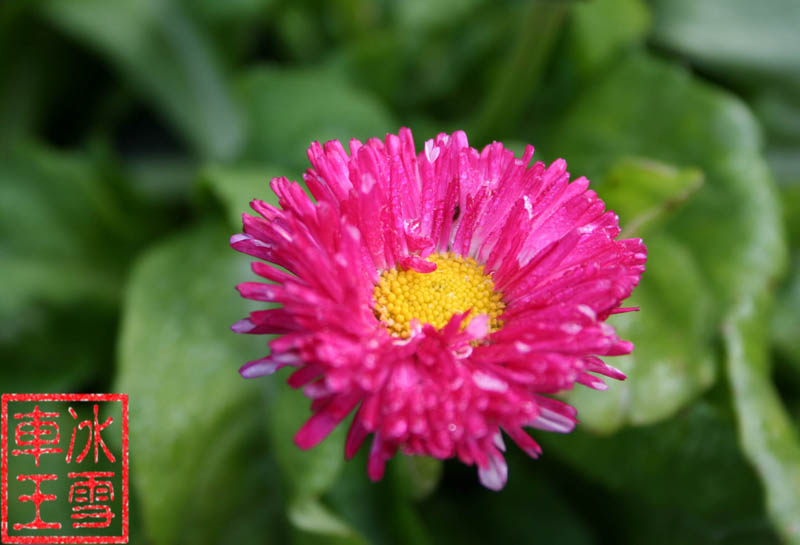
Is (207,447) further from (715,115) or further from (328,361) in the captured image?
(715,115)

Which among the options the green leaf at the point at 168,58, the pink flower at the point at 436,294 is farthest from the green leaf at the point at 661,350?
the green leaf at the point at 168,58

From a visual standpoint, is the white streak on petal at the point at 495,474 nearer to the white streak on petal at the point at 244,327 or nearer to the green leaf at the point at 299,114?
the white streak on petal at the point at 244,327

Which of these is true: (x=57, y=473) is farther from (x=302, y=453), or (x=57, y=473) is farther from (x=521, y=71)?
(x=521, y=71)

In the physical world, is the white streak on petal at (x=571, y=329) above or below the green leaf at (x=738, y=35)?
below

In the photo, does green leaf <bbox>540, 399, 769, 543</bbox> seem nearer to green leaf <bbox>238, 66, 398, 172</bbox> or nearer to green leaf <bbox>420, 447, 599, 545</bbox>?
green leaf <bbox>420, 447, 599, 545</bbox>

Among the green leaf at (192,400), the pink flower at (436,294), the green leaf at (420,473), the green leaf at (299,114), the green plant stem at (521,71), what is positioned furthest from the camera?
the green leaf at (299,114)

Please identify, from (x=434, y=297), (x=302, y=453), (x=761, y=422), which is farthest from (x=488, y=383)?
(x=761, y=422)
